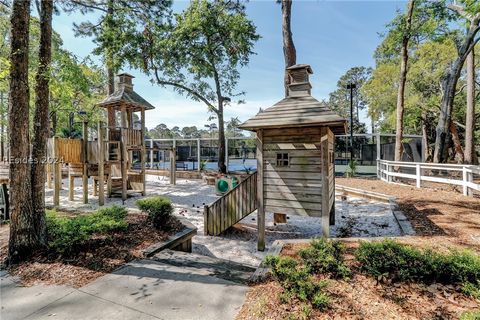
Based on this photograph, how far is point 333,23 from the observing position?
31.7 feet

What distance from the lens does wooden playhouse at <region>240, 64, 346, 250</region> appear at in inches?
177

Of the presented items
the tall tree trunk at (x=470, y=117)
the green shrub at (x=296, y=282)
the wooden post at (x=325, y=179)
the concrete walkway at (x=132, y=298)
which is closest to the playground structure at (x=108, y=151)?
the concrete walkway at (x=132, y=298)

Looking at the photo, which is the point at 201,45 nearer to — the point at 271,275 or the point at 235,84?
the point at 235,84

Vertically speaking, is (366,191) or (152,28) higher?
(152,28)

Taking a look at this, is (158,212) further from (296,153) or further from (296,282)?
(296,282)

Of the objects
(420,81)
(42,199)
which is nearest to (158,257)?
(42,199)

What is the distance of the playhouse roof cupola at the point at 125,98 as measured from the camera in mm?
9273

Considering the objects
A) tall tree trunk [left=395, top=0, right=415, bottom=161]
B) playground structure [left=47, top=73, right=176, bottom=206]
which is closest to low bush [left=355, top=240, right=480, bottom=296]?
playground structure [left=47, top=73, right=176, bottom=206]

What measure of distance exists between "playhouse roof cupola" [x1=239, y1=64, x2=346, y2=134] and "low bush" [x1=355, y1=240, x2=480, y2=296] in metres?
2.25

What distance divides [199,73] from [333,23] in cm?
736

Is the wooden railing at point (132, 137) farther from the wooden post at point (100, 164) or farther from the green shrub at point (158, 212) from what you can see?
the green shrub at point (158, 212)

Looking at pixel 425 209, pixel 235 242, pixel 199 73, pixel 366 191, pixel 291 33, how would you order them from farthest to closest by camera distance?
pixel 199 73 → pixel 366 191 → pixel 291 33 → pixel 425 209 → pixel 235 242

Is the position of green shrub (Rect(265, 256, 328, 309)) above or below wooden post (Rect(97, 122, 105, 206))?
below

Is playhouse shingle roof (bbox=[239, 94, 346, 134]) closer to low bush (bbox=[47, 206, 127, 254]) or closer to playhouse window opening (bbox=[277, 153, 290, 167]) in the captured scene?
playhouse window opening (bbox=[277, 153, 290, 167])
